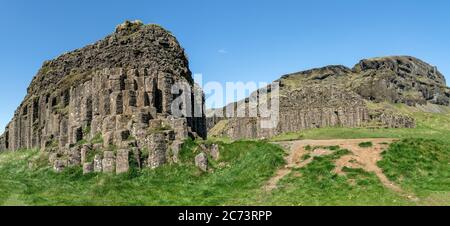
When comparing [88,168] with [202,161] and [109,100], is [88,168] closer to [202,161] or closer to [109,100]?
[202,161]

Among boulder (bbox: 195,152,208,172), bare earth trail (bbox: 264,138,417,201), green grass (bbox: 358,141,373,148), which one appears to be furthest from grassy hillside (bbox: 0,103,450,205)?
green grass (bbox: 358,141,373,148)

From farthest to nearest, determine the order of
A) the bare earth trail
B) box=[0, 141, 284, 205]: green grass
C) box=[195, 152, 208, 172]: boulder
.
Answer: box=[195, 152, 208, 172]: boulder
the bare earth trail
box=[0, 141, 284, 205]: green grass

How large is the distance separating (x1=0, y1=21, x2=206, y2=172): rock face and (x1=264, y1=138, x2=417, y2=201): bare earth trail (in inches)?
338

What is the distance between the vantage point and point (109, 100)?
43.2 metres

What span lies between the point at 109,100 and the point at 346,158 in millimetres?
22748

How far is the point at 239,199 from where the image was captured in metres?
24.9

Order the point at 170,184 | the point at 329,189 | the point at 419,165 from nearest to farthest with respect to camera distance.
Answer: the point at 329,189, the point at 419,165, the point at 170,184

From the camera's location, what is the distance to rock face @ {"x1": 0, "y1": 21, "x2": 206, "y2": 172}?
37.3 meters

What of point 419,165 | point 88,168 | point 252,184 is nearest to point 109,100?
point 88,168

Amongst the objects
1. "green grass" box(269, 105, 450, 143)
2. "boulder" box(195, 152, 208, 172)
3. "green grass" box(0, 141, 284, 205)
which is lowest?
"green grass" box(0, 141, 284, 205)

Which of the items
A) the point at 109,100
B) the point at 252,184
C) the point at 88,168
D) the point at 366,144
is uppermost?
the point at 109,100

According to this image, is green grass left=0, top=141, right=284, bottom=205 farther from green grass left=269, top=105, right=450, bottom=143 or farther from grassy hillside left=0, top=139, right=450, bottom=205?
green grass left=269, top=105, right=450, bottom=143
